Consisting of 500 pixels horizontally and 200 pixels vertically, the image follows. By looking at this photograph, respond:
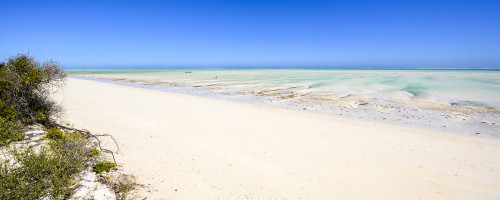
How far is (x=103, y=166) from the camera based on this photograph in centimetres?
451

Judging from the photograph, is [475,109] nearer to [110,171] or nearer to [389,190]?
[389,190]

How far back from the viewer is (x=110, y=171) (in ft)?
14.9

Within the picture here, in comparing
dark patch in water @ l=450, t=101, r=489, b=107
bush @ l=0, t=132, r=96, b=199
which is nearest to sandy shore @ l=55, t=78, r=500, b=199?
bush @ l=0, t=132, r=96, b=199

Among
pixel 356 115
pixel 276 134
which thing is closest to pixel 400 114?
pixel 356 115

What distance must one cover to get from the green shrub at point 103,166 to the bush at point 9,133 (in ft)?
7.93

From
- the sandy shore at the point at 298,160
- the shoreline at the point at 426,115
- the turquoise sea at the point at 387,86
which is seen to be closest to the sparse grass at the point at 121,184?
the sandy shore at the point at 298,160

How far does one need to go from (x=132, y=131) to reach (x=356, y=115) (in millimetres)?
9844

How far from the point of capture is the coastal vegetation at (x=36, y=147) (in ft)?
10.7

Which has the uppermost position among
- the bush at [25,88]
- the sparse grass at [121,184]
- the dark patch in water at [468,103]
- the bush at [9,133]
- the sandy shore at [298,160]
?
the bush at [25,88]

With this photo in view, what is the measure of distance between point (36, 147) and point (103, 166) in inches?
84.0

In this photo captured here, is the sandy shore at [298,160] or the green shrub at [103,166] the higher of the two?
the green shrub at [103,166]

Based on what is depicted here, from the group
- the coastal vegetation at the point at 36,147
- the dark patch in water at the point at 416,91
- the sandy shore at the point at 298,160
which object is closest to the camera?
the coastal vegetation at the point at 36,147

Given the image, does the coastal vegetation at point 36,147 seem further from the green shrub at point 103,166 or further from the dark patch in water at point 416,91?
the dark patch in water at point 416,91

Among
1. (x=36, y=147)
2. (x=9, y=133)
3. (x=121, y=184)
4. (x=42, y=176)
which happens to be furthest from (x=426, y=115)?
(x=9, y=133)
